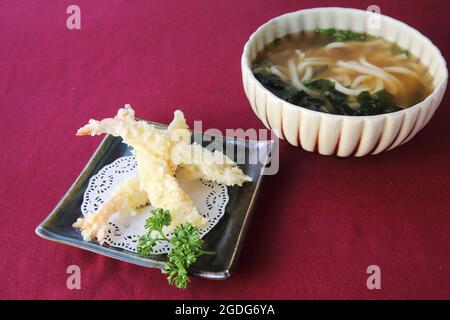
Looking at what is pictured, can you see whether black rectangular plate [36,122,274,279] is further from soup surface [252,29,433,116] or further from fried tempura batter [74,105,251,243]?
soup surface [252,29,433,116]

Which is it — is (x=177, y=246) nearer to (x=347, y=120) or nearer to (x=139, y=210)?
(x=139, y=210)

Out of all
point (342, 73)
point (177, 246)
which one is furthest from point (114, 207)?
point (342, 73)

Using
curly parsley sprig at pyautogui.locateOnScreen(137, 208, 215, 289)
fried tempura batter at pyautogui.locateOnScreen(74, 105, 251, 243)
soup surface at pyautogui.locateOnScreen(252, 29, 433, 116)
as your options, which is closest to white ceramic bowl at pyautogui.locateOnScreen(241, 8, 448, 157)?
soup surface at pyautogui.locateOnScreen(252, 29, 433, 116)

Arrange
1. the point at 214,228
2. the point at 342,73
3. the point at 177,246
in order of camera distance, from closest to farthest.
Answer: the point at 177,246
the point at 214,228
the point at 342,73

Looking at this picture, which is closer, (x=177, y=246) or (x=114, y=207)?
(x=177, y=246)

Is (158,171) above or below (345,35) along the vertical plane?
below

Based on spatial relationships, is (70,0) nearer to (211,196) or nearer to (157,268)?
(211,196)

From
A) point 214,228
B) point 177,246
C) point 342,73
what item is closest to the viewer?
point 177,246
